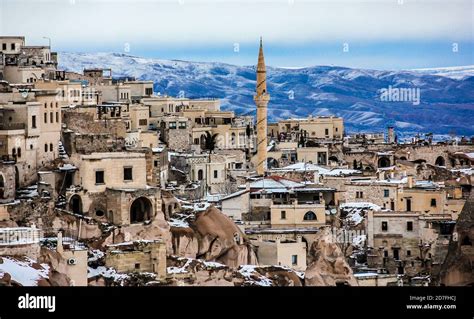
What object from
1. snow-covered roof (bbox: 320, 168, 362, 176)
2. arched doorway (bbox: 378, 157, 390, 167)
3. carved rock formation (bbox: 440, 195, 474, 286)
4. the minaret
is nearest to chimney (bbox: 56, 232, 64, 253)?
carved rock formation (bbox: 440, 195, 474, 286)

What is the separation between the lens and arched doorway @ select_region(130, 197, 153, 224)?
22.6m

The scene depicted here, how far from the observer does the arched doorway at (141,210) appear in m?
22.6

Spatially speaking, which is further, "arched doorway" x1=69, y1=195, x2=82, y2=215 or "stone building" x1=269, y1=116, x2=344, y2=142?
"stone building" x1=269, y1=116, x2=344, y2=142

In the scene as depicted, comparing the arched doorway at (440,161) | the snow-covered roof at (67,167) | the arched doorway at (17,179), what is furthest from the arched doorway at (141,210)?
the arched doorway at (440,161)

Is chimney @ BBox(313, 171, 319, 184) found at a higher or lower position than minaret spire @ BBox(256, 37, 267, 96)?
lower

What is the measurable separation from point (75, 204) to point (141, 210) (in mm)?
1114

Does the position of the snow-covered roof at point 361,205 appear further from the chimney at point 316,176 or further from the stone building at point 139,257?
the stone building at point 139,257

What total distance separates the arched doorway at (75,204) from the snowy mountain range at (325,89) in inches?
720

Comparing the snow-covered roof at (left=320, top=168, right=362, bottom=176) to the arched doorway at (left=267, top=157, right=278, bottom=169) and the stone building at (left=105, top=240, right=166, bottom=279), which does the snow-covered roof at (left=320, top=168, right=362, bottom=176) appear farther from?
the stone building at (left=105, top=240, right=166, bottom=279)

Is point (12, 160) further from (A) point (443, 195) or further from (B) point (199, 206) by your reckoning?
(A) point (443, 195)

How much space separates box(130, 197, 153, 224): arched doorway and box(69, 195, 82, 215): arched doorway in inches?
34.4

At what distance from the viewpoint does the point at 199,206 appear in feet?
79.3

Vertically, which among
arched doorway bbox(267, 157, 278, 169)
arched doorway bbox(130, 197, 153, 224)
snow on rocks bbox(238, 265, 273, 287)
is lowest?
snow on rocks bbox(238, 265, 273, 287)
